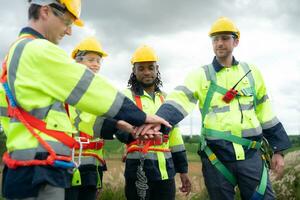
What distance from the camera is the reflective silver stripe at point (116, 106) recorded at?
3450mm

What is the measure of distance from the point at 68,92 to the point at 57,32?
58 centimetres

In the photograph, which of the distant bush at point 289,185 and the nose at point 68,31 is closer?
the nose at point 68,31

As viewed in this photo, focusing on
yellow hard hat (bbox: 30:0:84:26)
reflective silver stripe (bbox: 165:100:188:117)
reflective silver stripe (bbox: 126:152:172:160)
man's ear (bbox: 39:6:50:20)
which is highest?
yellow hard hat (bbox: 30:0:84:26)

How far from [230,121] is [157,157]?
1.17 m

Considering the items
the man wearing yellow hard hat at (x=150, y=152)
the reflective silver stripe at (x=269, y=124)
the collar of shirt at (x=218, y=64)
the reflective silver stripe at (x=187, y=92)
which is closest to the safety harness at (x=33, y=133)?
the man wearing yellow hard hat at (x=150, y=152)

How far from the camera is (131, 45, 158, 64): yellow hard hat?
20.9 feet

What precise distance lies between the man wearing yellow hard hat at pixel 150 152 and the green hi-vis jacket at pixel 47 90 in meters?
1.86

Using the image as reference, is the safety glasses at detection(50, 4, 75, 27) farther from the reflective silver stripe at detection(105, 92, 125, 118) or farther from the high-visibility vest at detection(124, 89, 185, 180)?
the high-visibility vest at detection(124, 89, 185, 180)

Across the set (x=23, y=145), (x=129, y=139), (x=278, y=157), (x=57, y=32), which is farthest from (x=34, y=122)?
(x=278, y=157)

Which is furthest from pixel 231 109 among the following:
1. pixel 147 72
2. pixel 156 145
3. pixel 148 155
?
pixel 147 72

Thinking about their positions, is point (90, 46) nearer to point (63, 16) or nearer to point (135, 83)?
point (135, 83)

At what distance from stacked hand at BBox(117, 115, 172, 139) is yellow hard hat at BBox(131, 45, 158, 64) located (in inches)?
101

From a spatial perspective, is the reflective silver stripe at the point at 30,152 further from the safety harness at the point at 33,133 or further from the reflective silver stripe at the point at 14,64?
the reflective silver stripe at the point at 14,64

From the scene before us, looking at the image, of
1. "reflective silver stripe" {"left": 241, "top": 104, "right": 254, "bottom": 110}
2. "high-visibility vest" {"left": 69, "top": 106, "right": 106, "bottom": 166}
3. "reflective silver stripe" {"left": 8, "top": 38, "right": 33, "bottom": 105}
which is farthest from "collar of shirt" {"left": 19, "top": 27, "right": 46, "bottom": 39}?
"reflective silver stripe" {"left": 241, "top": 104, "right": 254, "bottom": 110}
